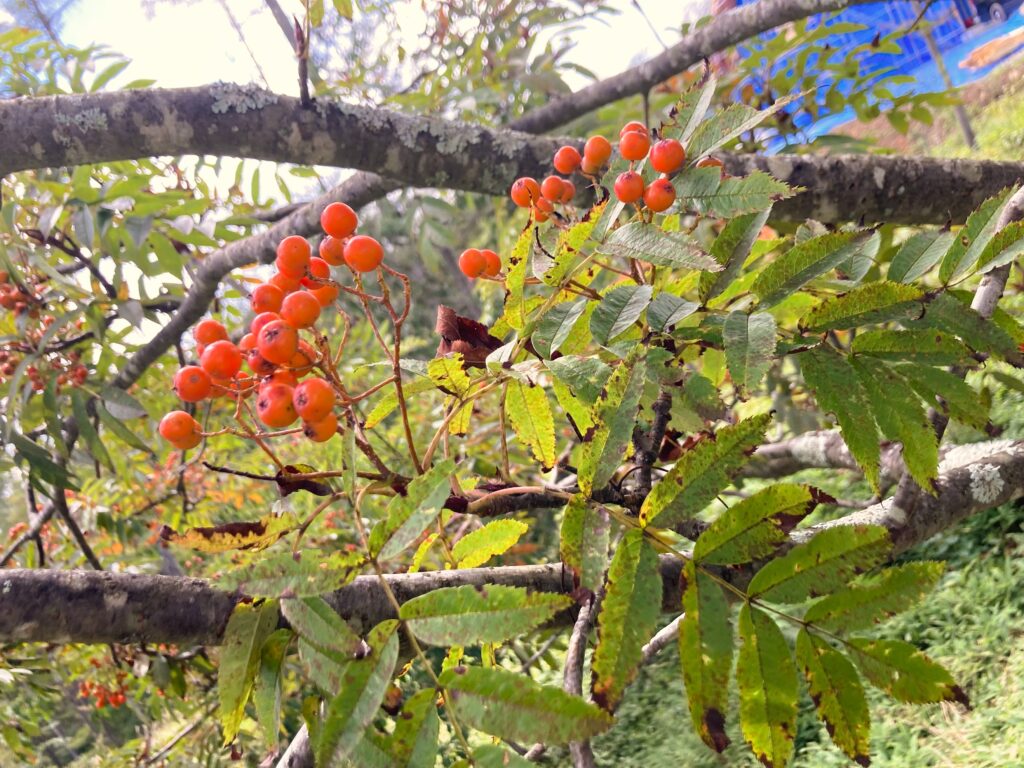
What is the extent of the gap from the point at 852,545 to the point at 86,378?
5.86 ft

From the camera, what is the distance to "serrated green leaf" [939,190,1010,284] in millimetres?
581

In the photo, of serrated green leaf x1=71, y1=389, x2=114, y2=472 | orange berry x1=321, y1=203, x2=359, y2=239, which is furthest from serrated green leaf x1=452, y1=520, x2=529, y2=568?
serrated green leaf x1=71, y1=389, x2=114, y2=472

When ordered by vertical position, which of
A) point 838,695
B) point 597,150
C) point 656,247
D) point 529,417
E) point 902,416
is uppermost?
point 597,150

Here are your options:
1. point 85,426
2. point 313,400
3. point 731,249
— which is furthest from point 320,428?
point 85,426

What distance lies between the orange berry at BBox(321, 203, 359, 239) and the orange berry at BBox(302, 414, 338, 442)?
228 mm

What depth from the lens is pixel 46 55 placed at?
1925 mm

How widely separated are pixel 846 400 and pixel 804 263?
0.37 feet

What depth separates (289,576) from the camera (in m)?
0.42

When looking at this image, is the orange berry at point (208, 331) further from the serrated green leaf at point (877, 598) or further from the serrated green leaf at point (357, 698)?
the serrated green leaf at point (877, 598)

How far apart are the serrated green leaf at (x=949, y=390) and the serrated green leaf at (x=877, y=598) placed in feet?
0.57

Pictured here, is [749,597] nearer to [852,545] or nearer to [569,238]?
[852,545]

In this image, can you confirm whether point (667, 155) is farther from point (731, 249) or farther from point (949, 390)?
point (949, 390)

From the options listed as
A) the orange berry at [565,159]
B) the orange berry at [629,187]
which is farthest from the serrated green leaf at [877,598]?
the orange berry at [565,159]

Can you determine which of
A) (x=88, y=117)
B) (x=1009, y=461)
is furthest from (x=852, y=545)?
(x=88, y=117)
